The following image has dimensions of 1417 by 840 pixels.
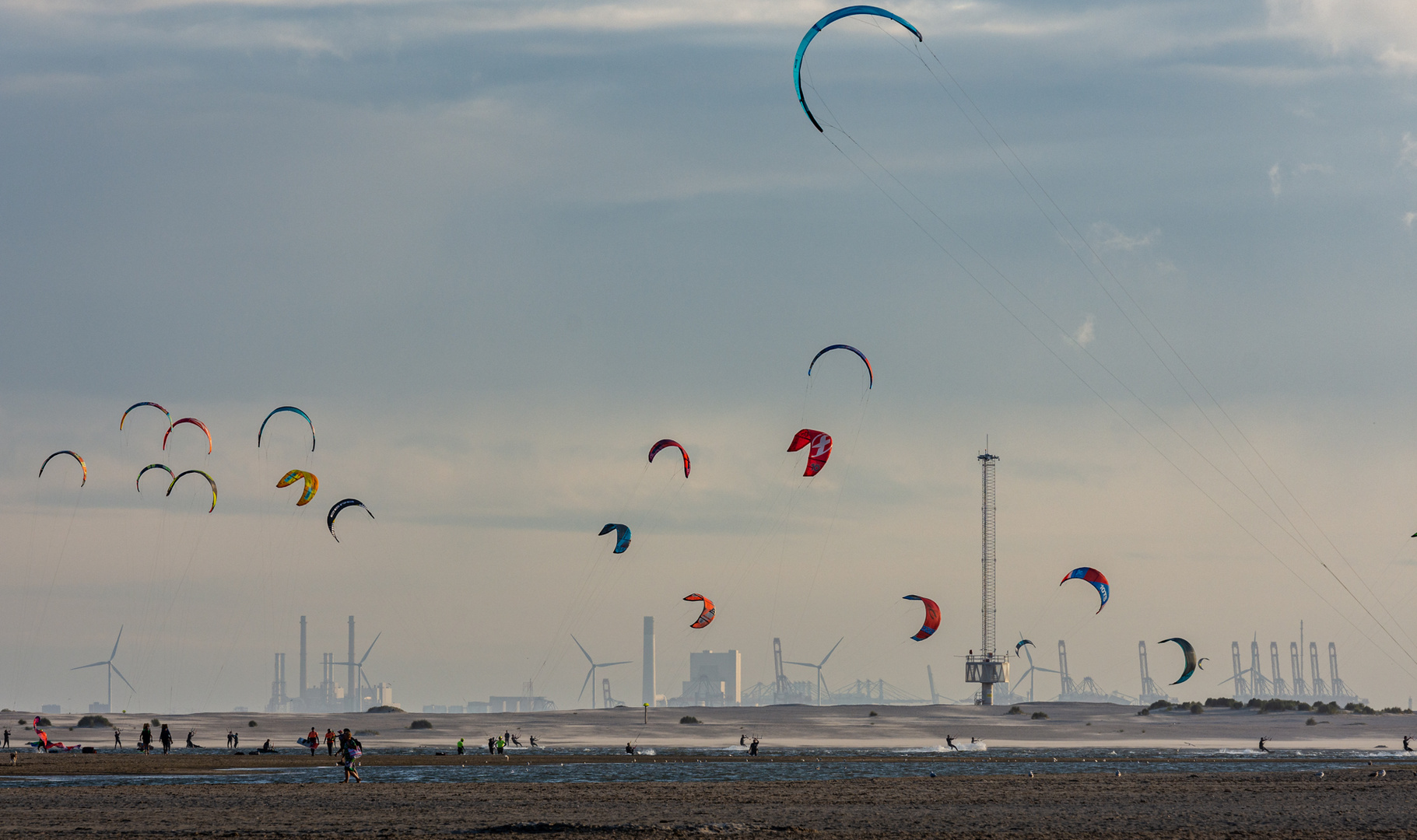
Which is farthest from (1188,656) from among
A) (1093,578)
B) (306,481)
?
(306,481)

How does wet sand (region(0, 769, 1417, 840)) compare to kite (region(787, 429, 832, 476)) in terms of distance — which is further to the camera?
kite (region(787, 429, 832, 476))

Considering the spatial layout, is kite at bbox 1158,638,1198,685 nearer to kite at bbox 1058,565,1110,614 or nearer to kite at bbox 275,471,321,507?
kite at bbox 1058,565,1110,614

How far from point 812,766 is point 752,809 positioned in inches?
552

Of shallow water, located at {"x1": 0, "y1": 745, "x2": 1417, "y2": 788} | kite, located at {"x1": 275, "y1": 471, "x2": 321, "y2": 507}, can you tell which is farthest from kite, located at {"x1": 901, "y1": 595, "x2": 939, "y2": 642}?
kite, located at {"x1": 275, "y1": 471, "x2": 321, "y2": 507}

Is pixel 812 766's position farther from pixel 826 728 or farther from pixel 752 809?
pixel 826 728

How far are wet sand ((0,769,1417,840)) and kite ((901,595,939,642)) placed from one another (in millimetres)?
17397

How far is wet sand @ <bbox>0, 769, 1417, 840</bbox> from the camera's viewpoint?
19.0m

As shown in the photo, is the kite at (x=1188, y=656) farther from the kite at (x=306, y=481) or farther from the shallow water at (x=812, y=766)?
the kite at (x=306, y=481)

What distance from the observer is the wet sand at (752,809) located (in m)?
19.0

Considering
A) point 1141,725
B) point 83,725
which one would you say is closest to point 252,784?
→ point 83,725

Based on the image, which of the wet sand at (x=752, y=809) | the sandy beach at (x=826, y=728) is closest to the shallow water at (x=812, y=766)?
the wet sand at (x=752, y=809)

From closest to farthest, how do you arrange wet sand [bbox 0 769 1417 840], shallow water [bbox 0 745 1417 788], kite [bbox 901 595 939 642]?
1. wet sand [bbox 0 769 1417 840]
2. shallow water [bbox 0 745 1417 788]
3. kite [bbox 901 595 939 642]

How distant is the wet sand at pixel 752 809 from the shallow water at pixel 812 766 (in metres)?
2.39

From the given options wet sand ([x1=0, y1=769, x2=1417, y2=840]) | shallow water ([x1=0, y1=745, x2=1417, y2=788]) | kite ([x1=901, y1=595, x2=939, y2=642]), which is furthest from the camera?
kite ([x1=901, y1=595, x2=939, y2=642])
